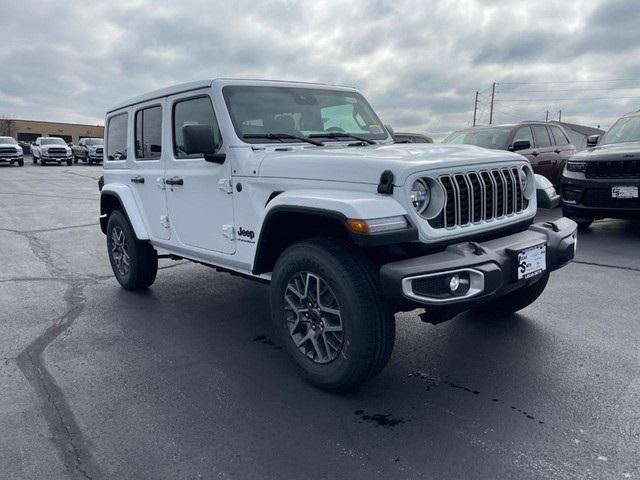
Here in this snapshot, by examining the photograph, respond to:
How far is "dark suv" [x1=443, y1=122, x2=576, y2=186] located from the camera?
9648mm

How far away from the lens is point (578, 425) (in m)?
2.72

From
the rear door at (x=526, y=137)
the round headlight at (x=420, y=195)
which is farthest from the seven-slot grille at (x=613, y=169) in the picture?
the round headlight at (x=420, y=195)

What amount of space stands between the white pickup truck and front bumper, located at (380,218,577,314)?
35679 millimetres

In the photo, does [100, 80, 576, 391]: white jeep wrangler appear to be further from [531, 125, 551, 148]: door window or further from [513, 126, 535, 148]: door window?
[531, 125, 551, 148]: door window

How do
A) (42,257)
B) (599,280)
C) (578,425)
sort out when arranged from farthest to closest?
(42,257) < (599,280) < (578,425)

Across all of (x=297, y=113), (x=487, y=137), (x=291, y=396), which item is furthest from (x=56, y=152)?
(x=291, y=396)

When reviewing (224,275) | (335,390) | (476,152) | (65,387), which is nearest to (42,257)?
(224,275)

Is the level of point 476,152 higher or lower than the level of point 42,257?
higher

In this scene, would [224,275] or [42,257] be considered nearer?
[224,275]

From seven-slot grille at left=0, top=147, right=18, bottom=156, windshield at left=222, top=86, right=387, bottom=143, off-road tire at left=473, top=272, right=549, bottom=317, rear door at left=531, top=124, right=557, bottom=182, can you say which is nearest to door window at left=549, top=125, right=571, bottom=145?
rear door at left=531, top=124, right=557, bottom=182

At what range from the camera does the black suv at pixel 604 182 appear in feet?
22.4

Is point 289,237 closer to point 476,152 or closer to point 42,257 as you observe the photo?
point 476,152

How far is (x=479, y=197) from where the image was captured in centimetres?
318

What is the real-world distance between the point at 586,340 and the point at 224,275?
373 centimetres
